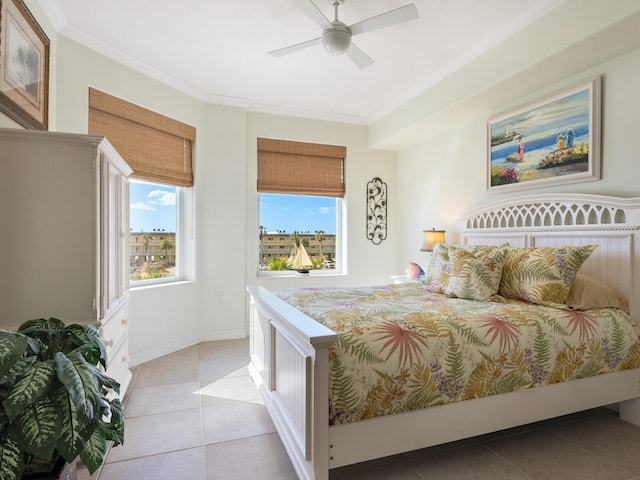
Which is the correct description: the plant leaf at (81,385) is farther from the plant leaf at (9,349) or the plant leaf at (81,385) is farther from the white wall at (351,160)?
the white wall at (351,160)

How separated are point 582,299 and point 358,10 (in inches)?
94.7

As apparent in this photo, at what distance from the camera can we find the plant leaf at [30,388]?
0.96 metres

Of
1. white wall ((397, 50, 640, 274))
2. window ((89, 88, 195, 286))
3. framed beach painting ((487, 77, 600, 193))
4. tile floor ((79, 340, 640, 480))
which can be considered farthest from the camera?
window ((89, 88, 195, 286))

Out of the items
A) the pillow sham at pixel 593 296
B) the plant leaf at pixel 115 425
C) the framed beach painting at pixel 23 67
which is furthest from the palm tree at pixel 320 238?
the plant leaf at pixel 115 425

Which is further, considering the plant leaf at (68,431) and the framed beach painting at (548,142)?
the framed beach painting at (548,142)

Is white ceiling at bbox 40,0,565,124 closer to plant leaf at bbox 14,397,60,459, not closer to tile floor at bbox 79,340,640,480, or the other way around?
plant leaf at bbox 14,397,60,459

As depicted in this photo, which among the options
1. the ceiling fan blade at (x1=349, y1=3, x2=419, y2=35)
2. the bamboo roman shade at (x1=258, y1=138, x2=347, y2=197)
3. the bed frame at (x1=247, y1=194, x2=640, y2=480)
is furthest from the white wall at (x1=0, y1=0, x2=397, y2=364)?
the ceiling fan blade at (x1=349, y1=3, x2=419, y2=35)

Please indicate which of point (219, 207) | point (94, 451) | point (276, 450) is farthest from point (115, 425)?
point (219, 207)

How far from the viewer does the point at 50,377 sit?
1073 millimetres

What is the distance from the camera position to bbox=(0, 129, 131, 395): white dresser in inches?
66.1

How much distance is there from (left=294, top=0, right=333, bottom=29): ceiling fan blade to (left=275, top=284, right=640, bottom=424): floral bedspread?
171 cm

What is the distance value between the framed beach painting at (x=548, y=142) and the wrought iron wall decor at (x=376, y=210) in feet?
5.44

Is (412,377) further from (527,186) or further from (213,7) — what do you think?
(213,7)

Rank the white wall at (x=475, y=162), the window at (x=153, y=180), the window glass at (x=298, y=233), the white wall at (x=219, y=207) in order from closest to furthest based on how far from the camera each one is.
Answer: the white wall at (x=475, y=162), the window at (x=153, y=180), the white wall at (x=219, y=207), the window glass at (x=298, y=233)
